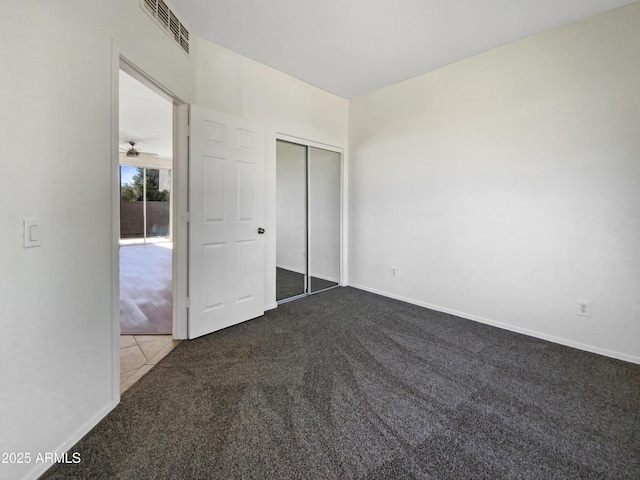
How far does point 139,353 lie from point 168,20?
264 centimetres

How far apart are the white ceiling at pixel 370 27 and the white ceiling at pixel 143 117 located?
5.09 feet

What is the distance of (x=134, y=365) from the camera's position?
2.27 metres

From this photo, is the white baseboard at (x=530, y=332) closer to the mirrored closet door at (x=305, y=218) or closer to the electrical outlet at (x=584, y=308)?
the electrical outlet at (x=584, y=308)

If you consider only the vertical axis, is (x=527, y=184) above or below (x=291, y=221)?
above

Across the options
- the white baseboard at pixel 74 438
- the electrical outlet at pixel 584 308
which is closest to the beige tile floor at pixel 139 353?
the white baseboard at pixel 74 438

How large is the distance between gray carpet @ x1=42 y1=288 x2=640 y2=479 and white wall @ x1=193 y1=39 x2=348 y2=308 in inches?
54.9

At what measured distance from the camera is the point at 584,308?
255 cm

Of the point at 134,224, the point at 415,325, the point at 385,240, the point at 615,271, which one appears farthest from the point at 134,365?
the point at 134,224

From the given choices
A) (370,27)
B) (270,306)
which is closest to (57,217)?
(270,306)

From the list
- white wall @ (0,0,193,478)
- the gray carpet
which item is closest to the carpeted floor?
the gray carpet

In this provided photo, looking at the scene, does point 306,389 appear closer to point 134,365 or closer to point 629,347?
point 134,365

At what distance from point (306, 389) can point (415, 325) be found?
5.07 feet

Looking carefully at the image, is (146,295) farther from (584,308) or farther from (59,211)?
(584,308)

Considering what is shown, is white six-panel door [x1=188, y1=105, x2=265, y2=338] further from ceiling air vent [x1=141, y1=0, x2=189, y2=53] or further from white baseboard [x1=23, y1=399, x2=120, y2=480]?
white baseboard [x1=23, y1=399, x2=120, y2=480]
